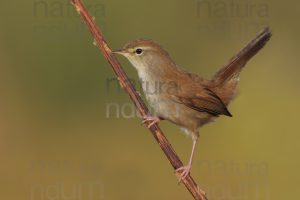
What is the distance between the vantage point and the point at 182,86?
16.5 feet

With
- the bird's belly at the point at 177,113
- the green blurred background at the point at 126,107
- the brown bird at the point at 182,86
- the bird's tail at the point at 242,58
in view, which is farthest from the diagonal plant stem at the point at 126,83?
the green blurred background at the point at 126,107

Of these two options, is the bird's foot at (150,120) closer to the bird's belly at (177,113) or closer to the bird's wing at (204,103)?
the bird's belly at (177,113)

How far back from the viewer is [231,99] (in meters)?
5.38

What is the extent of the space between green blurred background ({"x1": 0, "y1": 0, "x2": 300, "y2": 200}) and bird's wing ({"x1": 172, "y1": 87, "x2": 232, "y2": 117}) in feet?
4.77

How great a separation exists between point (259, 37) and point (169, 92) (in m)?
0.82

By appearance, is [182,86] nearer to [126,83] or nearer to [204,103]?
[204,103]

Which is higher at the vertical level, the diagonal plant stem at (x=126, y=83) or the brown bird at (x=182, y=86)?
the brown bird at (x=182, y=86)

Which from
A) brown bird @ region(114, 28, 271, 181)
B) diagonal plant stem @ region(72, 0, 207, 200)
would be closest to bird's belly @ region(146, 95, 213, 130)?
brown bird @ region(114, 28, 271, 181)

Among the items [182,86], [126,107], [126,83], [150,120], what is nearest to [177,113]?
[182,86]

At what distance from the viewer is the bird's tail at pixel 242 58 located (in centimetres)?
518

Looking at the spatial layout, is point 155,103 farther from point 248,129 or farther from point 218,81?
point 248,129

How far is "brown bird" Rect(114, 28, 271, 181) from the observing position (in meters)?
4.79

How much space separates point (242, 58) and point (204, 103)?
0.48 meters

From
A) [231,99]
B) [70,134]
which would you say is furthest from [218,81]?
[70,134]
